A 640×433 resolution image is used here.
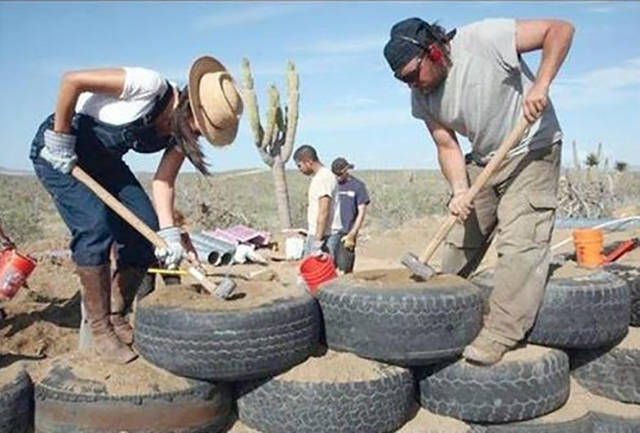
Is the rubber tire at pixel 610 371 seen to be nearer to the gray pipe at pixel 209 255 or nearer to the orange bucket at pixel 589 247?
the orange bucket at pixel 589 247

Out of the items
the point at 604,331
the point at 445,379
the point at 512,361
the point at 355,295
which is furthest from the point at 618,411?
the point at 355,295

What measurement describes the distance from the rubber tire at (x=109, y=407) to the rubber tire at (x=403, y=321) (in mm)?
723

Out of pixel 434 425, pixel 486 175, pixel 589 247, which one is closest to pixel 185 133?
pixel 486 175

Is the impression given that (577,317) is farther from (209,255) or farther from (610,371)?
(209,255)

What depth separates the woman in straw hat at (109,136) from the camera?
4051 millimetres

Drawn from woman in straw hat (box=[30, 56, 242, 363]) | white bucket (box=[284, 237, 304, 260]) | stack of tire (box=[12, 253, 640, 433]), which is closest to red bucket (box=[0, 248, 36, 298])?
woman in straw hat (box=[30, 56, 242, 363])

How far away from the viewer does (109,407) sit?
3555 millimetres

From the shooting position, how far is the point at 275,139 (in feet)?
59.3

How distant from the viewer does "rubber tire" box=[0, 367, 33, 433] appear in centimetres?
360

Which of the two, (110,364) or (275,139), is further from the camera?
(275,139)

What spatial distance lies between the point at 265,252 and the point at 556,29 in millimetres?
9814

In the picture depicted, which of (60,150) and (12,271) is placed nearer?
(60,150)

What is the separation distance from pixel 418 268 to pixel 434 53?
1186mm

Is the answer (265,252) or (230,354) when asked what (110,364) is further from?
(265,252)
